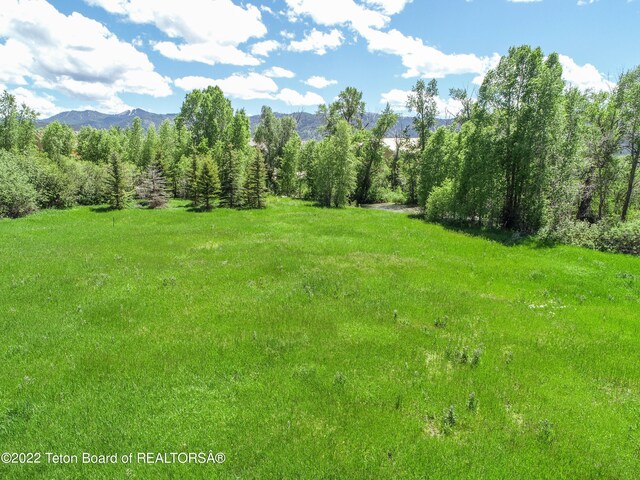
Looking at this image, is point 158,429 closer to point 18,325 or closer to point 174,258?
point 18,325

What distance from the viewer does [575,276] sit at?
67.3ft

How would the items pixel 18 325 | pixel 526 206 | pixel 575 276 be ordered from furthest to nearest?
pixel 526 206 → pixel 575 276 → pixel 18 325

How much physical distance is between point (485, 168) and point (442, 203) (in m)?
6.10

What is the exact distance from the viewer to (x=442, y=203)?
40094 millimetres

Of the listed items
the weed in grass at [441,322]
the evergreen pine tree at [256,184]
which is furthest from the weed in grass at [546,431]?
the evergreen pine tree at [256,184]

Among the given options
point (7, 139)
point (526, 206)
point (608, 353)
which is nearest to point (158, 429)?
point (608, 353)

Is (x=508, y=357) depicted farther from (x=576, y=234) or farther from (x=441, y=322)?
(x=576, y=234)

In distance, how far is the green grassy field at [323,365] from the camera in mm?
7980

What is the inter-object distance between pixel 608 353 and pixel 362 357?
8.99 meters

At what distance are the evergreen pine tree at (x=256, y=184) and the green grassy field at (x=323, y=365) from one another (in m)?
28.3

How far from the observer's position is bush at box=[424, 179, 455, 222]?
129ft

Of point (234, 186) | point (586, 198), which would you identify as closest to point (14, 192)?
point (234, 186)

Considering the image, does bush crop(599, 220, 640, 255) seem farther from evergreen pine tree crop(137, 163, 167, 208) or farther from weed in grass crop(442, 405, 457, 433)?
evergreen pine tree crop(137, 163, 167, 208)

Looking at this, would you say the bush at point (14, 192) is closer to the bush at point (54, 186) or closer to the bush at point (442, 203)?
the bush at point (54, 186)
